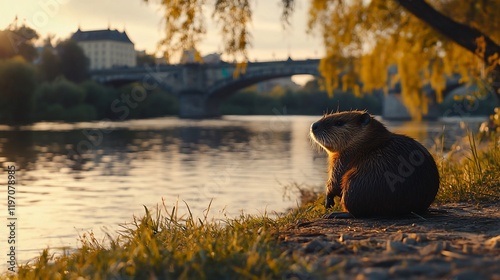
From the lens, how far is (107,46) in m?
105

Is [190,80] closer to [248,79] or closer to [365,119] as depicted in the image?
[248,79]

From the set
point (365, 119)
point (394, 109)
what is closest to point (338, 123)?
point (365, 119)

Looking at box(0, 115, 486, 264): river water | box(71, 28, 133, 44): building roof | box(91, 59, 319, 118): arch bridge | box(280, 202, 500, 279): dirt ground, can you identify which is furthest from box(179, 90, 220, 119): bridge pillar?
box(280, 202, 500, 279): dirt ground

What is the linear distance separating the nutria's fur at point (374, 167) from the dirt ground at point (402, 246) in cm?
15

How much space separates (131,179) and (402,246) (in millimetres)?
13303

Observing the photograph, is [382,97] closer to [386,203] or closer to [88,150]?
[88,150]

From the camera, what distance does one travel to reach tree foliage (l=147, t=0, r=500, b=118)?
10984mm

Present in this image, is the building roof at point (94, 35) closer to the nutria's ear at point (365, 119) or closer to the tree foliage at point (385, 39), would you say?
the tree foliage at point (385, 39)

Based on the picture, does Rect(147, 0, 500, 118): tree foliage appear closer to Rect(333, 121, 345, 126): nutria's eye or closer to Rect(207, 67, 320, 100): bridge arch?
Rect(333, 121, 345, 126): nutria's eye

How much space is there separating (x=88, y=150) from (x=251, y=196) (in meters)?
14.2

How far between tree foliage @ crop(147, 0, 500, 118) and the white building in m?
84.3

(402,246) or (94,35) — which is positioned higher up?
(94,35)

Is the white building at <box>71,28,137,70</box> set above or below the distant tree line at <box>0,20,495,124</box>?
above

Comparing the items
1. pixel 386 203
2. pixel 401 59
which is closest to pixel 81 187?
pixel 401 59
